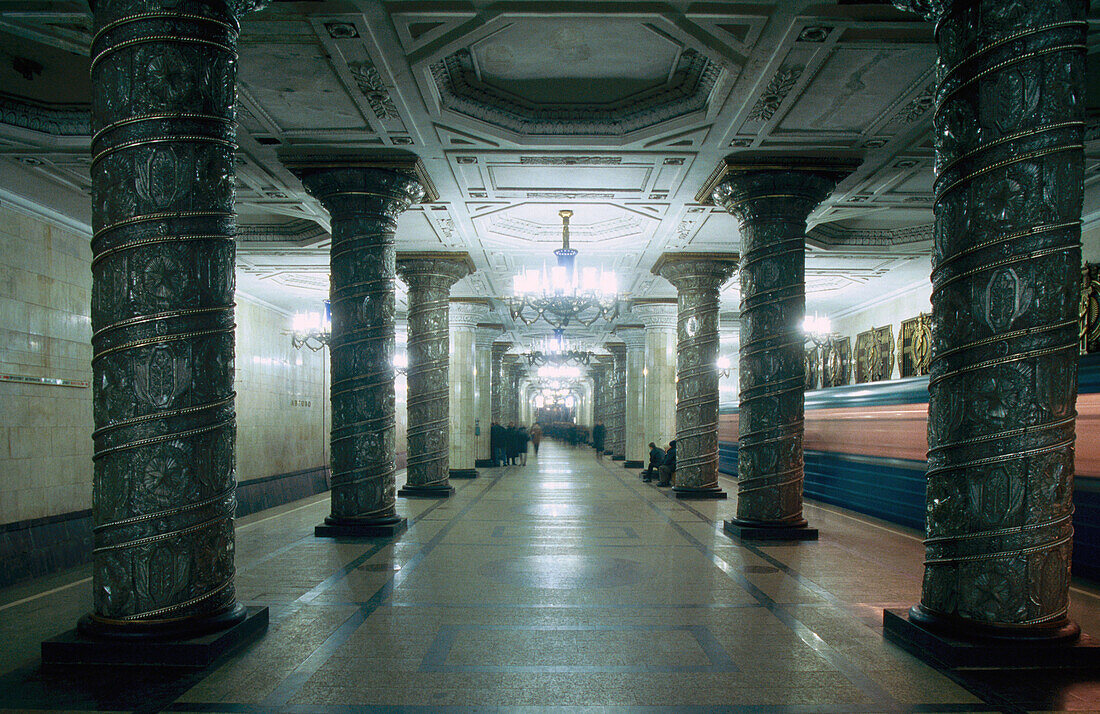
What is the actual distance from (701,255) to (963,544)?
770 centimetres

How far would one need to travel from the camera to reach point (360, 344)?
23.5 ft

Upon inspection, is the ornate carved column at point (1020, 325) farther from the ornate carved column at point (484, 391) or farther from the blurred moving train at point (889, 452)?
the ornate carved column at point (484, 391)

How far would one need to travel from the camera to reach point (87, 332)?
8195 mm

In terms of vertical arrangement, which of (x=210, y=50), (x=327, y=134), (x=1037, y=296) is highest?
(x=327, y=134)

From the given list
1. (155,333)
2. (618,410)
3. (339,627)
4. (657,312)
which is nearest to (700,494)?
(657,312)

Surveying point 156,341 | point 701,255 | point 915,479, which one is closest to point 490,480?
point 701,255

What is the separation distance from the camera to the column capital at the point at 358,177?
22.7 ft

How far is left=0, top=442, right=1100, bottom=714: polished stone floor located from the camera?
3.02 m

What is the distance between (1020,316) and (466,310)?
1253 centimetres

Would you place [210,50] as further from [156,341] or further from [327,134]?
[327,134]

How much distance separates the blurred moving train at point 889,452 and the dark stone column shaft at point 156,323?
6.52 m

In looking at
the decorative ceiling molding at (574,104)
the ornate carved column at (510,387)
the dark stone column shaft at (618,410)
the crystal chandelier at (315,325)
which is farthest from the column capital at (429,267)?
the ornate carved column at (510,387)

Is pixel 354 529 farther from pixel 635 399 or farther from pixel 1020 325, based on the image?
pixel 635 399

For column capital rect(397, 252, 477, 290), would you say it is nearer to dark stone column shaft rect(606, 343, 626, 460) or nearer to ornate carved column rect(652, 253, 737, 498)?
ornate carved column rect(652, 253, 737, 498)
